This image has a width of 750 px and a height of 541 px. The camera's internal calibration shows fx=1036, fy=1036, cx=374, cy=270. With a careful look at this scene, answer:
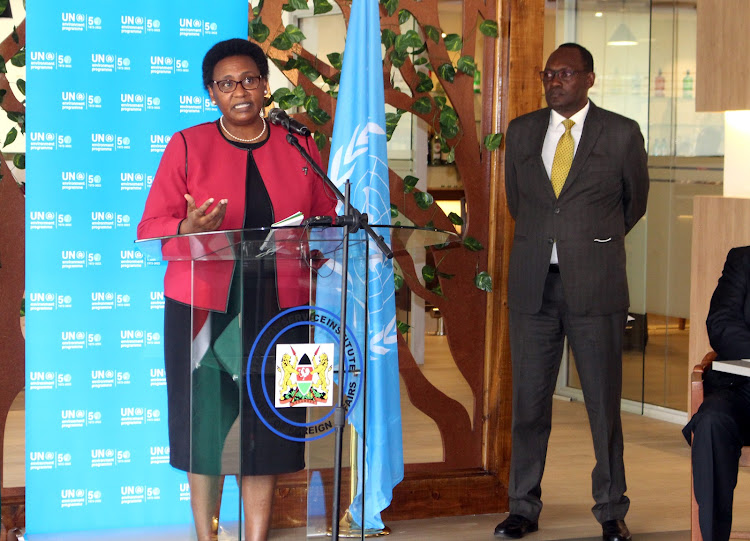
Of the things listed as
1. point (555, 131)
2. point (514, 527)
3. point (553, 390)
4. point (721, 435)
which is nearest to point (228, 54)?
point (555, 131)

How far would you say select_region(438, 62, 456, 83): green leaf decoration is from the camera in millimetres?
4602

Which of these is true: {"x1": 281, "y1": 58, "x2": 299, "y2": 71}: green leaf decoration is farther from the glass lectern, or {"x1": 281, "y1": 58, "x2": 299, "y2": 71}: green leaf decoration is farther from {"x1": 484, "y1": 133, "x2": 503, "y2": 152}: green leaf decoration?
the glass lectern

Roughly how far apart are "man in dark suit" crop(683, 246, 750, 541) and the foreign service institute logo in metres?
1.56

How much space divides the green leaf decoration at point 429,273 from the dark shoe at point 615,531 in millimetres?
1300

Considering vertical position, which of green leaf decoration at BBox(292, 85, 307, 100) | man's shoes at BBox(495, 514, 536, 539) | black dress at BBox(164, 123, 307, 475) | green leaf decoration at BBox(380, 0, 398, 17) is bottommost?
man's shoes at BBox(495, 514, 536, 539)

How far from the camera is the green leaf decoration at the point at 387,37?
450cm

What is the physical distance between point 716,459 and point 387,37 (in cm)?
221

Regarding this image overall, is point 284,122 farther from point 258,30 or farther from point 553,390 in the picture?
point 553,390

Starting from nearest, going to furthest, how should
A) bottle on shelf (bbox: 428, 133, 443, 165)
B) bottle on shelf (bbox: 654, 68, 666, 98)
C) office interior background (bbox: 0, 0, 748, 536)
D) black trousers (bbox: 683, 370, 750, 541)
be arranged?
black trousers (bbox: 683, 370, 750, 541) → office interior background (bbox: 0, 0, 748, 536) → bottle on shelf (bbox: 654, 68, 666, 98) → bottle on shelf (bbox: 428, 133, 443, 165)

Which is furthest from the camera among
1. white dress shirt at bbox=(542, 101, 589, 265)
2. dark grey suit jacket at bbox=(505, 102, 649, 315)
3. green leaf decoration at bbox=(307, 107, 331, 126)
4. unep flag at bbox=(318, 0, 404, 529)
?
green leaf decoration at bbox=(307, 107, 331, 126)

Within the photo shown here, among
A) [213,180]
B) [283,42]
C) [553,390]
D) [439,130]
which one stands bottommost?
[553,390]

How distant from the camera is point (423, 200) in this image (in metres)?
4.64

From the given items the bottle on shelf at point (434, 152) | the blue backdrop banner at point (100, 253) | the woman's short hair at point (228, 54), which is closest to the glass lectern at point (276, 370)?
the woman's short hair at point (228, 54)

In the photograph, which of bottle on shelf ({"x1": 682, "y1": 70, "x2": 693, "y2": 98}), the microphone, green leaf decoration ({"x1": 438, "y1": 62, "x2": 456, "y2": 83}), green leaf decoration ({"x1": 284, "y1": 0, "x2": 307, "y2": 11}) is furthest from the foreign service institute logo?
bottle on shelf ({"x1": 682, "y1": 70, "x2": 693, "y2": 98})
